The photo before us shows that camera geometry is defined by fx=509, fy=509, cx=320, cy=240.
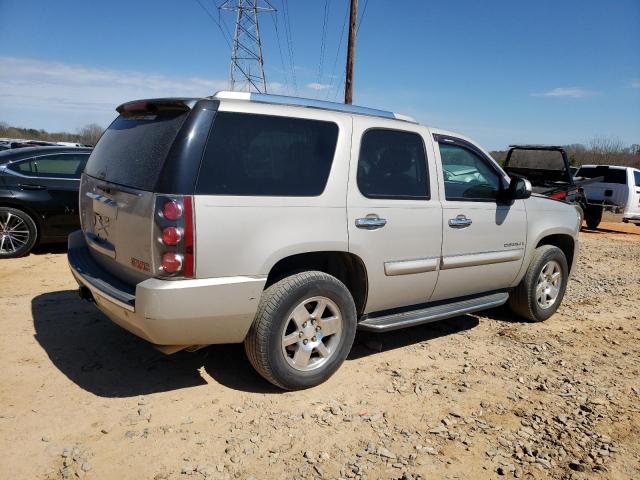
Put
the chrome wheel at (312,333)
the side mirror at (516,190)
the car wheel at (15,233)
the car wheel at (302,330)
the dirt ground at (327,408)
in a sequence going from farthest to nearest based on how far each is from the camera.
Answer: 1. the car wheel at (15,233)
2. the side mirror at (516,190)
3. the chrome wheel at (312,333)
4. the car wheel at (302,330)
5. the dirt ground at (327,408)

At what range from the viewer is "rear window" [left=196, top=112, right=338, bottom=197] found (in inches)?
121

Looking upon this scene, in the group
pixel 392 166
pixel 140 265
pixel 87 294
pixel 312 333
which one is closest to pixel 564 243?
pixel 392 166

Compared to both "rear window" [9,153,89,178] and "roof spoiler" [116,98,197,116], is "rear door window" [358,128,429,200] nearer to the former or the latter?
"roof spoiler" [116,98,197,116]

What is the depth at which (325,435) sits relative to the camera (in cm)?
308

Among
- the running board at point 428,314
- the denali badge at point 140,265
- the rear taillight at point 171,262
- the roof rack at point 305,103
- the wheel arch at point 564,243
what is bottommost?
the running board at point 428,314

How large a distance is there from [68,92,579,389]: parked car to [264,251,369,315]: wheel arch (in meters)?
0.01

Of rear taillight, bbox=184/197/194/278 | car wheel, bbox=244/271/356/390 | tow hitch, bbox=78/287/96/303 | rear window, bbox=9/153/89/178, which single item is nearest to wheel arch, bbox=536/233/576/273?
car wheel, bbox=244/271/356/390

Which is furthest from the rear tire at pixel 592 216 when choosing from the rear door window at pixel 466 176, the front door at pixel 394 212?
the front door at pixel 394 212

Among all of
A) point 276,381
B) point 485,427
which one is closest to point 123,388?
point 276,381

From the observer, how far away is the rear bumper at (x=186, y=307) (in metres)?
2.92

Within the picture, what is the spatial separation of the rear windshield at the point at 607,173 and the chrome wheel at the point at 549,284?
1054 centimetres

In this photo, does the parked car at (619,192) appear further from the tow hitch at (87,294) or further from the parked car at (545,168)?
the tow hitch at (87,294)

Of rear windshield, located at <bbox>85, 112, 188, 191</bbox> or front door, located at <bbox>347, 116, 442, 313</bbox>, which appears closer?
rear windshield, located at <bbox>85, 112, 188, 191</bbox>

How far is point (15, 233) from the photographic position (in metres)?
7.03
